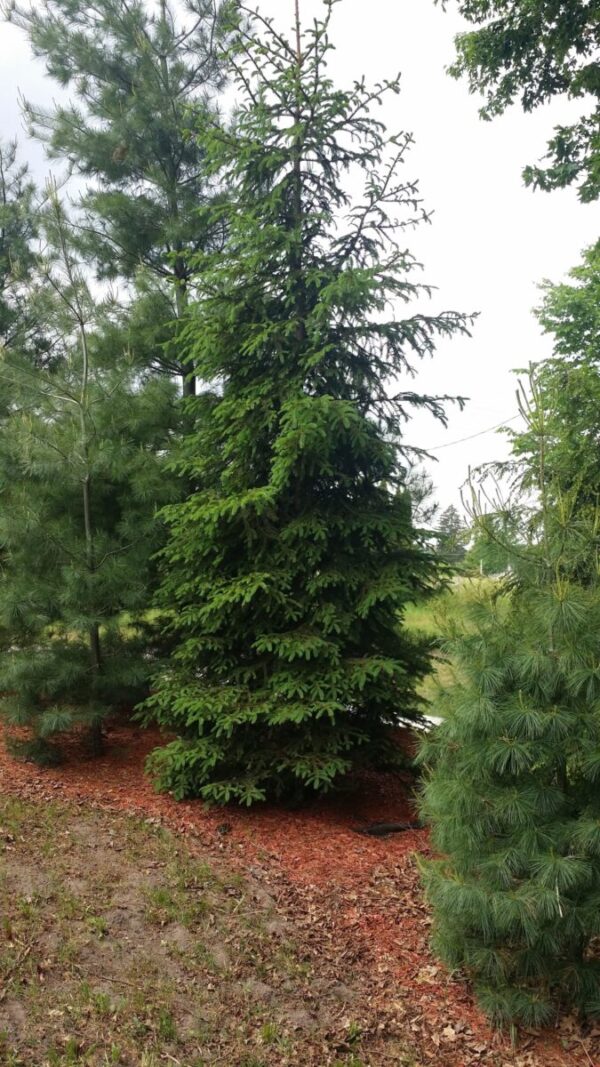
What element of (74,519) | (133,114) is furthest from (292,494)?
(133,114)

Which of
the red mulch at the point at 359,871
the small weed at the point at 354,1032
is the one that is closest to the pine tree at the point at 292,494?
the red mulch at the point at 359,871

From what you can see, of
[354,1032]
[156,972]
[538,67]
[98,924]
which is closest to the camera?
[354,1032]

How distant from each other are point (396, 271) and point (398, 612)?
255cm

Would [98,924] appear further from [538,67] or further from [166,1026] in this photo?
[538,67]

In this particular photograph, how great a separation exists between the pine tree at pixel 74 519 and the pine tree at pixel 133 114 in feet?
3.45

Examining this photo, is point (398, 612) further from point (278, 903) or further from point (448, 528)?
point (278, 903)

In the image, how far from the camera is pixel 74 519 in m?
7.13

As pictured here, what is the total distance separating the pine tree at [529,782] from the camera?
12.1 ft

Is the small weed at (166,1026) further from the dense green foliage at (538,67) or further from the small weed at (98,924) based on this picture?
the dense green foliage at (538,67)

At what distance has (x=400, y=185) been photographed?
6.00 m

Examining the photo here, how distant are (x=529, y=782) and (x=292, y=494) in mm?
2961

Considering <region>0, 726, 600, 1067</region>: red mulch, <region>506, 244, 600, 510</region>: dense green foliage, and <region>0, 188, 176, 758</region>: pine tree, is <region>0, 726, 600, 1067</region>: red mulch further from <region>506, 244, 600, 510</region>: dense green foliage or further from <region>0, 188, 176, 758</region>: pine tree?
<region>506, 244, 600, 510</region>: dense green foliage

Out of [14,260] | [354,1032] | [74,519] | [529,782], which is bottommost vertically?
[354,1032]

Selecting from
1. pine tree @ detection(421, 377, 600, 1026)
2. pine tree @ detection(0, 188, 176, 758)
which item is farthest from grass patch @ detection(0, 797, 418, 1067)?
pine tree @ detection(0, 188, 176, 758)
